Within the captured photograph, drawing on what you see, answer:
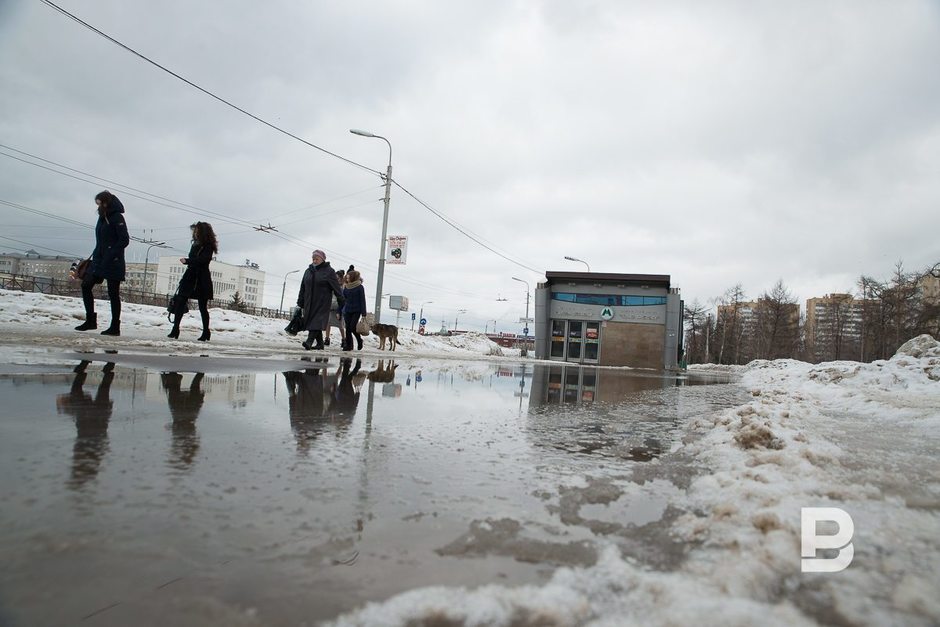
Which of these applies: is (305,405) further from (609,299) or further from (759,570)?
(609,299)

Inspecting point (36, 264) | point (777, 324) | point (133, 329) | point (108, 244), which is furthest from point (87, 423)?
point (36, 264)

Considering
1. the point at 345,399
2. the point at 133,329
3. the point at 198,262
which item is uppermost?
the point at 198,262

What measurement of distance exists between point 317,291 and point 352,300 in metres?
1.76

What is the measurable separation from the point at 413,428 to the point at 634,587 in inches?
74.1

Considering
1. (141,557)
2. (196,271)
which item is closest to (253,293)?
(196,271)

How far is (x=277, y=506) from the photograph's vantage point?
137 cm

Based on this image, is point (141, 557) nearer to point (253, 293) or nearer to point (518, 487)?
point (518, 487)

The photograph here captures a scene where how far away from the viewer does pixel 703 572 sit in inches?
42.5

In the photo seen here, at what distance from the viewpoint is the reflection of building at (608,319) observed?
28.0 metres

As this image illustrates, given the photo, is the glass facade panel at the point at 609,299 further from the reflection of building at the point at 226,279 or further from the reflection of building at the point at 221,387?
the reflection of building at the point at 226,279

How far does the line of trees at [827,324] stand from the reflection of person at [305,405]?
37646mm

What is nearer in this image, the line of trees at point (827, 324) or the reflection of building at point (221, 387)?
the reflection of building at point (221, 387)

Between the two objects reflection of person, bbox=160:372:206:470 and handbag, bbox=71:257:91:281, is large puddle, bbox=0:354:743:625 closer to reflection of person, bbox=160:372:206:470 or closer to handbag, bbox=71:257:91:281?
reflection of person, bbox=160:372:206:470

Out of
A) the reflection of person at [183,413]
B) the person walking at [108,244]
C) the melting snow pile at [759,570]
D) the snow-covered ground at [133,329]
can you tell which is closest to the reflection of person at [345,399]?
the reflection of person at [183,413]
